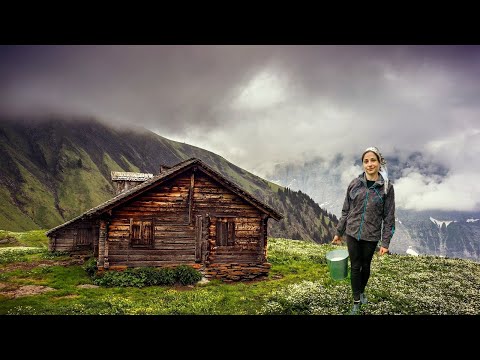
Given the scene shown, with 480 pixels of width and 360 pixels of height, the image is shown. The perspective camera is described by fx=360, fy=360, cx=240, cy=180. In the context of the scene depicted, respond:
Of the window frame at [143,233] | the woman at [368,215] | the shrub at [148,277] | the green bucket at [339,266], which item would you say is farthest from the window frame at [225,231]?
the woman at [368,215]

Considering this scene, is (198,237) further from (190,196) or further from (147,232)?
(147,232)

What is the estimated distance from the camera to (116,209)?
20.4 metres

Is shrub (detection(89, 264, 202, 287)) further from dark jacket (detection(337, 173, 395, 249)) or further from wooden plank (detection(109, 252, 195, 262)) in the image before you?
dark jacket (detection(337, 173, 395, 249))

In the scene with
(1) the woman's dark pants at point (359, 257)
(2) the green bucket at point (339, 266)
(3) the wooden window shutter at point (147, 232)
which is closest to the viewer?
(1) the woman's dark pants at point (359, 257)

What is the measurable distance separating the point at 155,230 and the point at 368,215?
1420 cm

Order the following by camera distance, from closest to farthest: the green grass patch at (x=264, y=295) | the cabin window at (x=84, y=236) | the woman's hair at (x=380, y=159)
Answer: the woman's hair at (x=380, y=159) < the green grass patch at (x=264, y=295) < the cabin window at (x=84, y=236)

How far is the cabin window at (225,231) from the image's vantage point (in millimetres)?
21609

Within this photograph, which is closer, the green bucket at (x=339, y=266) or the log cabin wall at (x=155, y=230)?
the green bucket at (x=339, y=266)

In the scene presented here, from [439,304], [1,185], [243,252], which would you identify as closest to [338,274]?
[439,304]

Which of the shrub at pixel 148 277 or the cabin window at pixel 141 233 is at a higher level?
the cabin window at pixel 141 233

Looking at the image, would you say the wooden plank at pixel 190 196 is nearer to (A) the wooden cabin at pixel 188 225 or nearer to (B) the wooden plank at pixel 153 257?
(A) the wooden cabin at pixel 188 225

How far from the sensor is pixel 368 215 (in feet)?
30.8

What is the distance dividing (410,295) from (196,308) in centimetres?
850
